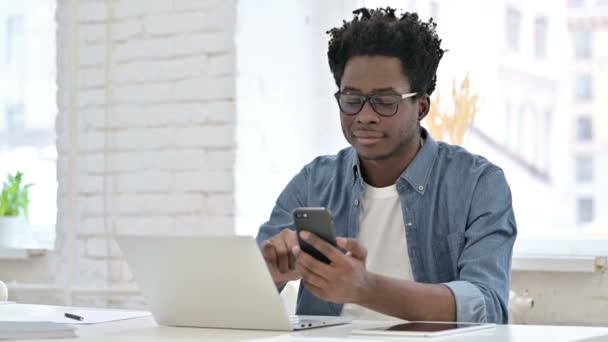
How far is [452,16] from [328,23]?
17.8 inches

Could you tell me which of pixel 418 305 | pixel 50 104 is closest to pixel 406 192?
pixel 418 305

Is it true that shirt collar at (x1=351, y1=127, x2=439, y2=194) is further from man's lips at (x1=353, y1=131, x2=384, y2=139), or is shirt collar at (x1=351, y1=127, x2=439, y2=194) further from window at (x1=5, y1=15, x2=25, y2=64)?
window at (x1=5, y1=15, x2=25, y2=64)

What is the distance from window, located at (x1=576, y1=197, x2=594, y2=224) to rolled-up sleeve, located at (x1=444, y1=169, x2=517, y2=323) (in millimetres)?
1124

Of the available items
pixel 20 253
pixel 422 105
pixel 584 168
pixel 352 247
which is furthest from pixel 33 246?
pixel 352 247

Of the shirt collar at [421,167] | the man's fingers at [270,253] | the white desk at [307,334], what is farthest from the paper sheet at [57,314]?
the shirt collar at [421,167]

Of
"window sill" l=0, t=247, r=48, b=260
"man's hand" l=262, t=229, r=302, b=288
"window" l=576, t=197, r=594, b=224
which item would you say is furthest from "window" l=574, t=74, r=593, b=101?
"window sill" l=0, t=247, r=48, b=260

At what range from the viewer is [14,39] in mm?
4434

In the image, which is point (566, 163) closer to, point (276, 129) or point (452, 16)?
point (452, 16)

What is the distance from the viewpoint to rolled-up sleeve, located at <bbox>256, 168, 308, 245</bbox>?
8.68 feet

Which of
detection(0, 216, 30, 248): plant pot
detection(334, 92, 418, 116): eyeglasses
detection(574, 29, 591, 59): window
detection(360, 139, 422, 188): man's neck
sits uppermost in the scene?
detection(574, 29, 591, 59): window

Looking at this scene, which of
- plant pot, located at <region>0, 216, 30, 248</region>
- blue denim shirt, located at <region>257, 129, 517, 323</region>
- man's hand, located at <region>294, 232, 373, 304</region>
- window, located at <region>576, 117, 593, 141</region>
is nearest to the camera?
man's hand, located at <region>294, 232, 373, 304</region>

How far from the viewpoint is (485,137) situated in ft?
11.9

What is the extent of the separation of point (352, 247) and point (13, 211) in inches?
103

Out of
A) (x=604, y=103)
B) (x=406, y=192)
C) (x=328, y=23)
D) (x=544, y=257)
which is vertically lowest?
(x=544, y=257)
